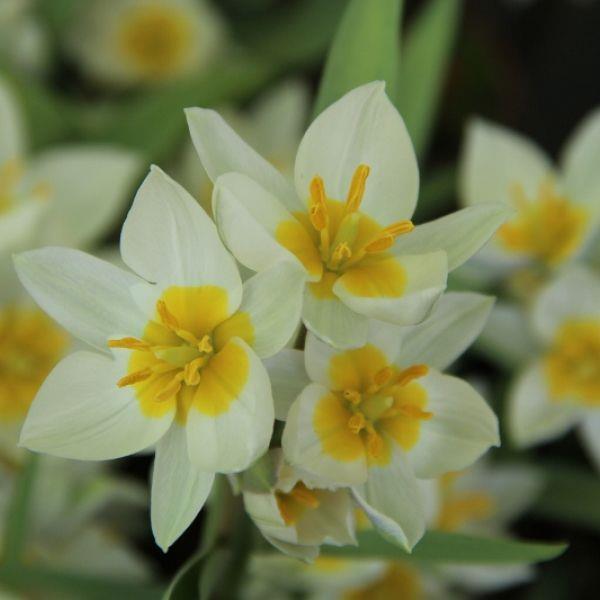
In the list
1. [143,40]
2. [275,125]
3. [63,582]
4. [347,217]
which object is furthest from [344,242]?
[143,40]

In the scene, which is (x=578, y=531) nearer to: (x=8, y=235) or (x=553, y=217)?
(x=553, y=217)

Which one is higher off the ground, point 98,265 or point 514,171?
point 98,265

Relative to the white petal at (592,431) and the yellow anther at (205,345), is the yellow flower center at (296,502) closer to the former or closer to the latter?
the yellow anther at (205,345)

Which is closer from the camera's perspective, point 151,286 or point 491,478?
point 151,286

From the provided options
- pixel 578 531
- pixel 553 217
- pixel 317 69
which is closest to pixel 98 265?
pixel 553 217

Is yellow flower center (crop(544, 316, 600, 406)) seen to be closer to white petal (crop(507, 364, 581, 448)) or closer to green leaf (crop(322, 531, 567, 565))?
white petal (crop(507, 364, 581, 448))

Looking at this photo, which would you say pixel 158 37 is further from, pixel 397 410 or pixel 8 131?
pixel 397 410
